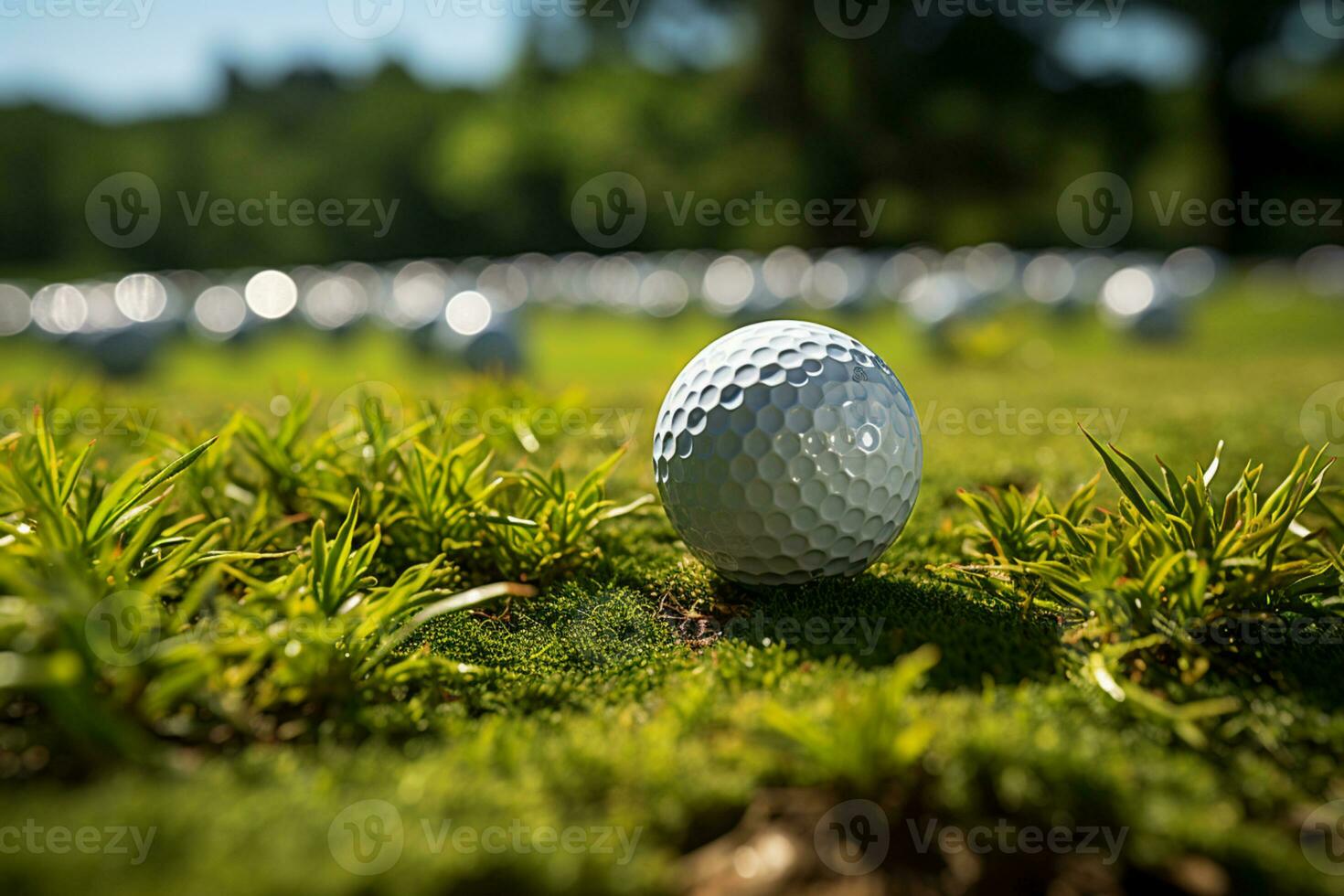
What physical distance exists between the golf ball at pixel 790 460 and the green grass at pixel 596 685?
23 cm

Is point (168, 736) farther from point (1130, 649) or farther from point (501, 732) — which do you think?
point (1130, 649)

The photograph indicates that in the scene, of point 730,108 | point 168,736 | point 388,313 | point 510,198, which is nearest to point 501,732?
point 168,736

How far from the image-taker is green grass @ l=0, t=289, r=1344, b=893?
2.15 m

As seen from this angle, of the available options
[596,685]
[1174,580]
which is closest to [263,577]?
[596,685]

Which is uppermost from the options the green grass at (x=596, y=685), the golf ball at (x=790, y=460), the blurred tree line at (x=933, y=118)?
the blurred tree line at (x=933, y=118)

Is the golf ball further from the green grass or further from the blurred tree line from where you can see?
the blurred tree line

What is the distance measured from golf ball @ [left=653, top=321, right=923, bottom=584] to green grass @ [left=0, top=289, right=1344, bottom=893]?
23 cm

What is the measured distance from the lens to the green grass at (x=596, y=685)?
2150 millimetres

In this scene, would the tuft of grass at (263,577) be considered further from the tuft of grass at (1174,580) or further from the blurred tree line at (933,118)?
the blurred tree line at (933,118)

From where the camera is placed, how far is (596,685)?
3.07 m

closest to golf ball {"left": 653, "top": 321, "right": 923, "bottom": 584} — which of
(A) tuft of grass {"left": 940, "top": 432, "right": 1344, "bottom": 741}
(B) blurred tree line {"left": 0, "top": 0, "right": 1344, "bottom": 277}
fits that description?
(A) tuft of grass {"left": 940, "top": 432, "right": 1344, "bottom": 741}

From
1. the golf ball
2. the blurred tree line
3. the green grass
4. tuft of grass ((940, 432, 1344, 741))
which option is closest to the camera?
the green grass

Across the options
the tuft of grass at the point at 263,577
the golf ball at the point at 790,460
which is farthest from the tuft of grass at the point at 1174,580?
the tuft of grass at the point at 263,577

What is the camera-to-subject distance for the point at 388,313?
15.0 metres
